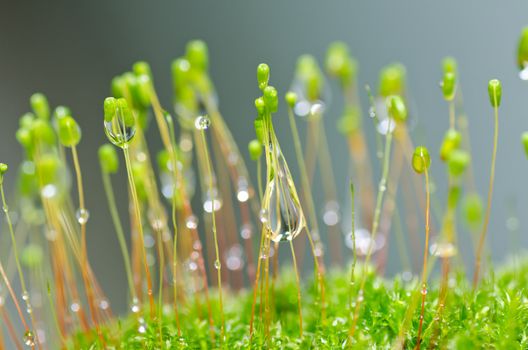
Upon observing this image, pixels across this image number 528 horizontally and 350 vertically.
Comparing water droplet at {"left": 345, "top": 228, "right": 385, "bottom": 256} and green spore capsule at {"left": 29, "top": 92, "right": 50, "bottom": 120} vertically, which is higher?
green spore capsule at {"left": 29, "top": 92, "right": 50, "bottom": 120}

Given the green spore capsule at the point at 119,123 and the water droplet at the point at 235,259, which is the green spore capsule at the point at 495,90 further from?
the water droplet at the point at 235,259

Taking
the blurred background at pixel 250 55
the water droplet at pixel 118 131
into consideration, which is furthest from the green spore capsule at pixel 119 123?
the blurred background at pixel 250 55

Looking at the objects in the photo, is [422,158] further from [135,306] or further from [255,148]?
[135,306]

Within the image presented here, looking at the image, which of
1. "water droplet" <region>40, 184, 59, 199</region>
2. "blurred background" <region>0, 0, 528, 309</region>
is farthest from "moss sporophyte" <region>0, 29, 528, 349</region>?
"blurred background" <region>0, 0, 528, 309</region>

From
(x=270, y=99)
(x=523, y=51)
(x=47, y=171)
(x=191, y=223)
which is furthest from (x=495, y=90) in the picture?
(x=47, y=171)

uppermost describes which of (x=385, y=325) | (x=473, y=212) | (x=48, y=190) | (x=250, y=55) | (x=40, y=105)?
(x=250, y=55)

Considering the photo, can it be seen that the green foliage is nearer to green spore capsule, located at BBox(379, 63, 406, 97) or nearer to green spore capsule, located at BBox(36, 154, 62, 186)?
green spore capsule, located at BBox(36, 154, 62, 186)
